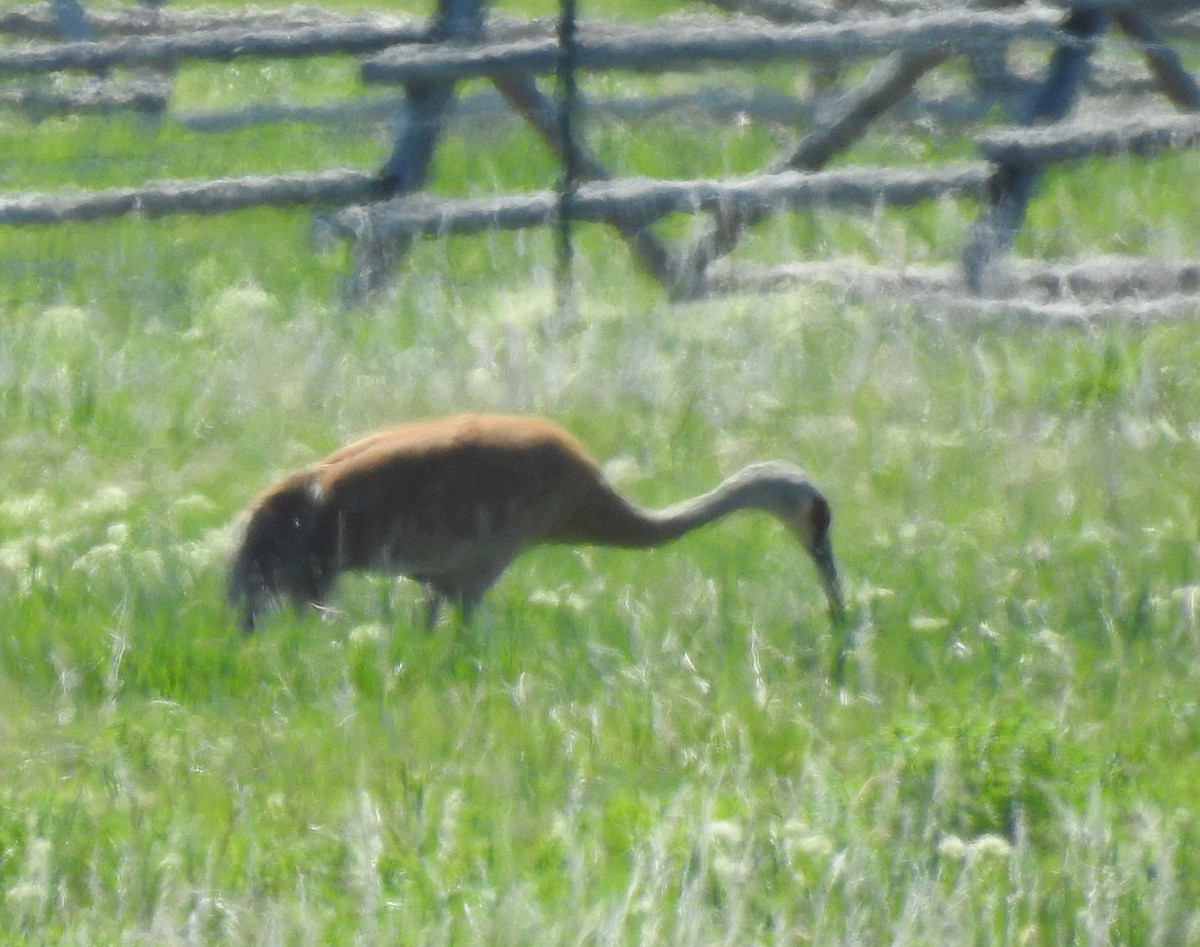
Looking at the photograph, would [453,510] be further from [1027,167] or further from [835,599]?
[1027,167]

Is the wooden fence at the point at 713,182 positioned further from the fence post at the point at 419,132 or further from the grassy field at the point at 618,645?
the grassy field at the point at 618,645

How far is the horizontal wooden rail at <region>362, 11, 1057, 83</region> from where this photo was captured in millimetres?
9852

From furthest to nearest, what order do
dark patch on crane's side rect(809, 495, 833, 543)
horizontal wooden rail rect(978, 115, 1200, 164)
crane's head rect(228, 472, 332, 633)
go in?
horizontal wooden rail rect(978, 115, 1200, 164) → dark patch on crane's side rect(809, 495, 833, 543) → crane's head rect(228, 472, 332, 633)

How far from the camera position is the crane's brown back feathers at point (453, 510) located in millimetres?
5836

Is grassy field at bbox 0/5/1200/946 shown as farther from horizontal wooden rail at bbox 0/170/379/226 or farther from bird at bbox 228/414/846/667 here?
horizontal wooden rail at bbox 0/170/379/226

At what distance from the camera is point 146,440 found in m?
7.64

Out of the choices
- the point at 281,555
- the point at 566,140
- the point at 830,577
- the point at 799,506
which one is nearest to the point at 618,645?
the point at 830,577

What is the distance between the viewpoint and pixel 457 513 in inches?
240

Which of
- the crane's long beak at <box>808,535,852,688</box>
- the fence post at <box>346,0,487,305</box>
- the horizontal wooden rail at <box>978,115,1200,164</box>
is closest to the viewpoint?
the crane's long beak at <box>808,535,852,688</box>

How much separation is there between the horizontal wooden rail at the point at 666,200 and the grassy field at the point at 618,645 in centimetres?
27

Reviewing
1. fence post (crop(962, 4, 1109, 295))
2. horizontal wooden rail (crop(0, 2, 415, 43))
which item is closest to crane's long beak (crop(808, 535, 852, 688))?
fence post (crop(962, 4, 1109, 295))

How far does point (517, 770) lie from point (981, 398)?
3651mm

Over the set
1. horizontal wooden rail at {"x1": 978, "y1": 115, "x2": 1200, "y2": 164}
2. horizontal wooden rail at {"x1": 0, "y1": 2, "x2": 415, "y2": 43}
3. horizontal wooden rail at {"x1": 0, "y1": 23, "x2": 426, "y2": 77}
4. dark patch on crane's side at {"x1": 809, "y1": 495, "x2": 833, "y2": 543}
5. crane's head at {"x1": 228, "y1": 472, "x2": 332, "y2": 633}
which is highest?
horizontal wooden rail at {"x1": 0, "y1": 23, "x2": 426, "y2": 77}

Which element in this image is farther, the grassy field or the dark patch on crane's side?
the dark patch on crane's side
